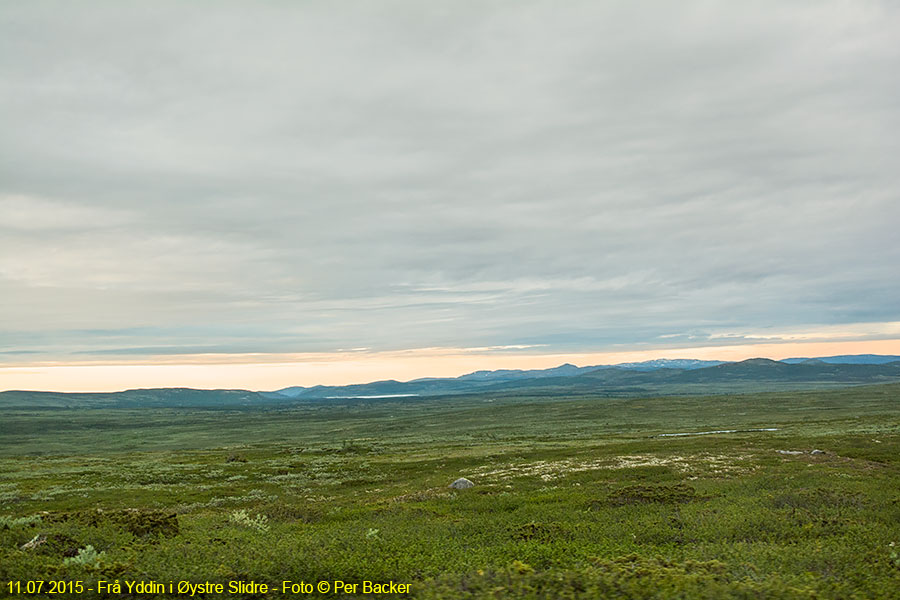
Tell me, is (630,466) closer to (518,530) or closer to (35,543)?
(518,530)

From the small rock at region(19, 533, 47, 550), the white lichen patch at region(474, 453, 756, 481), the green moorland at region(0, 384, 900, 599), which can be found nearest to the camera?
the green moorland at region(0, 384, 900, 599)

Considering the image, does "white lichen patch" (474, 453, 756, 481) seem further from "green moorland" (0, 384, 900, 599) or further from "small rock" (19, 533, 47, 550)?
"small rock" (19, 533, 47, 550)

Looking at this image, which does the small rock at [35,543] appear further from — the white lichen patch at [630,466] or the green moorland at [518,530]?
the white lichen patch at [630,466]

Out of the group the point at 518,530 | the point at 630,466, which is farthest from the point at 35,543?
the point at 630,466

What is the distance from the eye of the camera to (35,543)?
20.2 meters

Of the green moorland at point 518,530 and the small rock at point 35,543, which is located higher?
the small rock at point 35,543

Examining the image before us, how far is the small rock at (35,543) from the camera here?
19705mm

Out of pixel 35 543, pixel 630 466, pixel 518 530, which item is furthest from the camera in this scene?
pixel 630 466

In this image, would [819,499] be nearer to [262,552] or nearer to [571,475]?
[571,475]

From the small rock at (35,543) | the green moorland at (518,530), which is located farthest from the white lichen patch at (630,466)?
the small rock at (35,543)

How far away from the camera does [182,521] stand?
28.6m

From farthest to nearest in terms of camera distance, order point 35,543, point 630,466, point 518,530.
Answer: point 630,466, point 518,530, point 35,543

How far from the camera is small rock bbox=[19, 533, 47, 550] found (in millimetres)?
19705

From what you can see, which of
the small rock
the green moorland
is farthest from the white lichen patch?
the small rock
